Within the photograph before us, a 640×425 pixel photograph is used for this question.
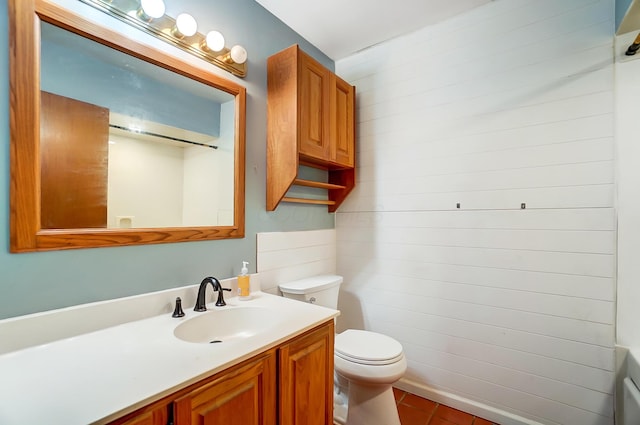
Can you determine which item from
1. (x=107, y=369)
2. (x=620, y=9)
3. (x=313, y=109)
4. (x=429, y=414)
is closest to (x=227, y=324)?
(x=107, y=369)

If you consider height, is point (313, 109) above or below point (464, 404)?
above

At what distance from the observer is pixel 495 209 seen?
170 cm

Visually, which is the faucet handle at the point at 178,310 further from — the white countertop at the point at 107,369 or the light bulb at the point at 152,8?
the light bulb at the point at 152,8

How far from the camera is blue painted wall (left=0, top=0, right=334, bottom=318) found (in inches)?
35.5

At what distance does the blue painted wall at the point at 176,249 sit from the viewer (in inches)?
35.5

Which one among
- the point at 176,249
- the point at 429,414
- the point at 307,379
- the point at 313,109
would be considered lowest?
the point at 429,414

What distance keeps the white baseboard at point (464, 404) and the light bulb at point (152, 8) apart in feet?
8.23

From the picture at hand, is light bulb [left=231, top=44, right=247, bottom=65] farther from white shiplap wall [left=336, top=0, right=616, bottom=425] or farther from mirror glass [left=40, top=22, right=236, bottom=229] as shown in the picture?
white shiplap wall [left=336, top=0, right=616, bottom=425]

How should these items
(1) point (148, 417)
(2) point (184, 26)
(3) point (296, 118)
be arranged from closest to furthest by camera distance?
(1) point (148, 417) → (2) point (184, 26) → (3) point (296, 118)

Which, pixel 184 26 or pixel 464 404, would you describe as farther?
pixel 464 404

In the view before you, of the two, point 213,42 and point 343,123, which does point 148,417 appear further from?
point 343,123

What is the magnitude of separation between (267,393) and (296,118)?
1.32 meters

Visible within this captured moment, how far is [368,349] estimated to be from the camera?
1.55 m

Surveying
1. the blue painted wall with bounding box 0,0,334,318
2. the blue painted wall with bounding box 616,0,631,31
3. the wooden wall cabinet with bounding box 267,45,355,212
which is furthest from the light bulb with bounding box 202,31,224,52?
the blue painted wall with bounding box 616,0,631,31
